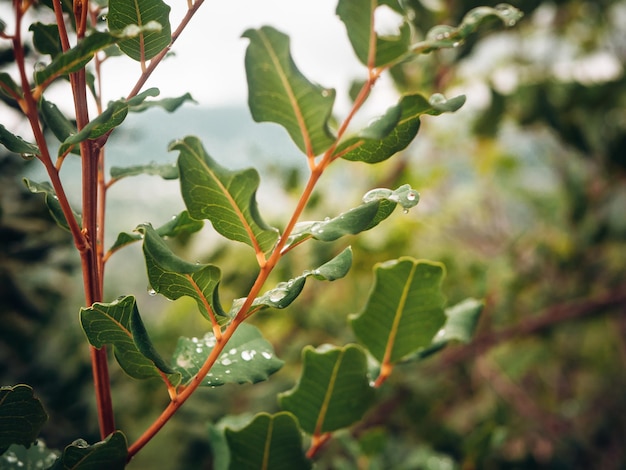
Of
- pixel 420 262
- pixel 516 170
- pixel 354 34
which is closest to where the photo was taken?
pixel 354 34

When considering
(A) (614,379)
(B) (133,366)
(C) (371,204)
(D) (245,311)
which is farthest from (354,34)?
Result: (A) (614,379)

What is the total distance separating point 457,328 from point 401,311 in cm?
10

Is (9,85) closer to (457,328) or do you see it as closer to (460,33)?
(460,33)

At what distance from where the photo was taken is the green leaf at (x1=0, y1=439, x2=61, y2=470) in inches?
20.1

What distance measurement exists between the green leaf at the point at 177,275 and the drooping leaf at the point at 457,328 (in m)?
0.29

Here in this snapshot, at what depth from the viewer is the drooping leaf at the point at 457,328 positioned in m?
0.60

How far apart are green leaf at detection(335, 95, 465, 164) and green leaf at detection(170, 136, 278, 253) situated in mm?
83

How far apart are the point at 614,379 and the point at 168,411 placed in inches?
114

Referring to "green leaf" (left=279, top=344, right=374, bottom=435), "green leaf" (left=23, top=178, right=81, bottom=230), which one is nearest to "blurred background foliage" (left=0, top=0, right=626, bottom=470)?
"green leaf" (left=279, top=344, right=374, bottom=435)

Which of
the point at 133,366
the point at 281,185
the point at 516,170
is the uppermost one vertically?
the point at 133,366

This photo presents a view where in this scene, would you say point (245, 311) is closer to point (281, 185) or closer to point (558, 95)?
point (281, 185)

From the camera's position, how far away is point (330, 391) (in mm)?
552

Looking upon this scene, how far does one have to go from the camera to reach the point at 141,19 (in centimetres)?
43

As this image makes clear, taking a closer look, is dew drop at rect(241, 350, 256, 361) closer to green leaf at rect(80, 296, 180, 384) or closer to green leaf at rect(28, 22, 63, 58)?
green leaf at rect(80, 296, 180, 384)
